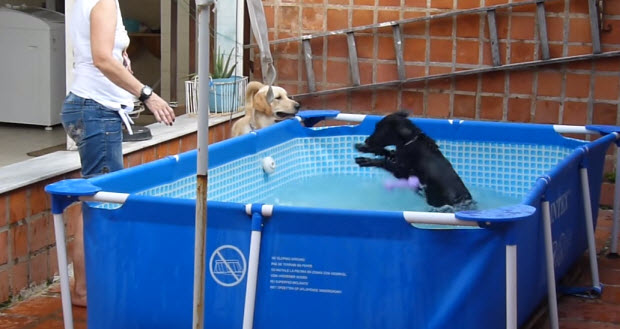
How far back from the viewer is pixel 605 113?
20.1 ft

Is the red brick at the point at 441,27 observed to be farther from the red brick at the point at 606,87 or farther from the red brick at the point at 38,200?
the red brick at the point at 38,200

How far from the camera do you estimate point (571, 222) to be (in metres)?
4.38

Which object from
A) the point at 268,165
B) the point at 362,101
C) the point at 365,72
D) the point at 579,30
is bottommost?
the point at 268,165

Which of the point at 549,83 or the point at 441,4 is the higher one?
the point at 441,4

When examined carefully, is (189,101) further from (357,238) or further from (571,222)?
(357,238)

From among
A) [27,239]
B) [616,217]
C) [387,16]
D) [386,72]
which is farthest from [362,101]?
[27,239]

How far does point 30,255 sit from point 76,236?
327mm

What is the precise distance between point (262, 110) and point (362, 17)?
1.43 meters

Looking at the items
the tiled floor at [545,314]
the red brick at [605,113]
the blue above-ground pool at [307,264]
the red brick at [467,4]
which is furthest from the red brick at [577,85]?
the blue above-ground pool at [307,264]

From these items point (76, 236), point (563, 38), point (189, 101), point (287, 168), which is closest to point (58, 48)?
point (189, 101)

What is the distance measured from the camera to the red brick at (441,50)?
6.40m

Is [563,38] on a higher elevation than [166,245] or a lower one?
higher

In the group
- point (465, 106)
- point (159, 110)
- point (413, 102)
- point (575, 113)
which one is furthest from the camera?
point (413, 102)

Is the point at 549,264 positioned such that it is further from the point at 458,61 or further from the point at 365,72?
the point at 365,72
